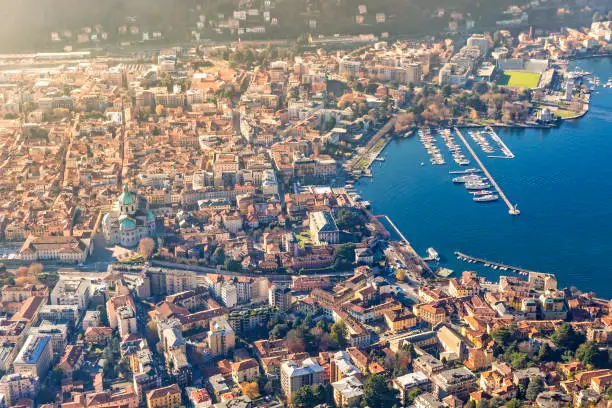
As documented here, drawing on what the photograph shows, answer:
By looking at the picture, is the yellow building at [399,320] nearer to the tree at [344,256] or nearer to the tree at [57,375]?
the tree at [344,256]

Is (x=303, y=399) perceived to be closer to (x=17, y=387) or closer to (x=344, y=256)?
(x=17, y=387)

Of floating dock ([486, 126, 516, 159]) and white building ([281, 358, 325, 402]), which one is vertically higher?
floating dock ([486, 126, 516, 159])

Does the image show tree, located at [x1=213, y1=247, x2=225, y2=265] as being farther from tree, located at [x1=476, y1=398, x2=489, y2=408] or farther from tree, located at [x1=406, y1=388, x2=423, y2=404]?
tree, located at [x1=476, y1=398, x2=489, y2=408]

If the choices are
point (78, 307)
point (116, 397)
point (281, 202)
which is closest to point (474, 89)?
point (281, 202)

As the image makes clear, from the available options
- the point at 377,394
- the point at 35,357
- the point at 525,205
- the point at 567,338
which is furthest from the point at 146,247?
the point at 525,205

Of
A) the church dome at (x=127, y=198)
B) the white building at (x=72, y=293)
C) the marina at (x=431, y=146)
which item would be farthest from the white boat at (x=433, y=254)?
the white building at (x=72, y=293)

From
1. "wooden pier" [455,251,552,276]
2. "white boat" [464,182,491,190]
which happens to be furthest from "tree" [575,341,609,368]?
"white boat" [464,182,491,190]

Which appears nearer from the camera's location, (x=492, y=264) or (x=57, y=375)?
(x=57, y=375)
